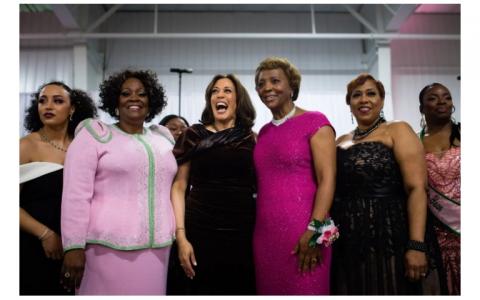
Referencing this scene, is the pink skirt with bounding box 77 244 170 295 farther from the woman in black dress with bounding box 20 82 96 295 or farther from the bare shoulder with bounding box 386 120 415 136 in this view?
the bare shoulder with bounding box 386 120 415 136

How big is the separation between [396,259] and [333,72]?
827 centimetres

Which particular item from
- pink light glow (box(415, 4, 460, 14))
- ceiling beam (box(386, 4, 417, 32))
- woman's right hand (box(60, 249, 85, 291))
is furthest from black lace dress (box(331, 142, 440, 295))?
pink light glow (box(415, 4, 460, 14))

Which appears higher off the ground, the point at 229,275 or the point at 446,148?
the point at 446,148

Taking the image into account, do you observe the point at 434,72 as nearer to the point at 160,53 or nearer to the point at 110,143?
the point at 160,53

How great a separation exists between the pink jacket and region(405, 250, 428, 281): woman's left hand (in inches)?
48.5

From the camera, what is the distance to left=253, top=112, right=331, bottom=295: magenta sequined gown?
222 centimetres

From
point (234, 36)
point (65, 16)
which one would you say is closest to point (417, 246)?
point (234, 36)

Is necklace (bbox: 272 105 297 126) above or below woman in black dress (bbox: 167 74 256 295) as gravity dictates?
above

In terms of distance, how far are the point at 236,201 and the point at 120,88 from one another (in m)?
0.91

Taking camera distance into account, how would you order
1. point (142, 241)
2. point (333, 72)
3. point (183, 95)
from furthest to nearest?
point (333, 72) < point (183, 95) < point (142, 241)

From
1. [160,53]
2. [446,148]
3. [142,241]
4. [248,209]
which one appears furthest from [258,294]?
[160,53]

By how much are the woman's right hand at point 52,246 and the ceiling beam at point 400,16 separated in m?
7.08

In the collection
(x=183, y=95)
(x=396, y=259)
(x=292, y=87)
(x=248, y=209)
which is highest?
(x=183, y=95)

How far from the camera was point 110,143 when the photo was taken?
2320mm
